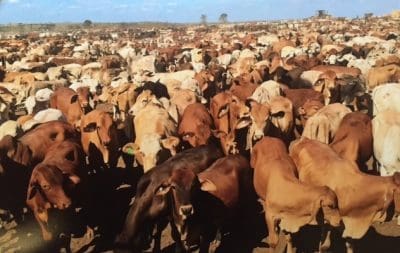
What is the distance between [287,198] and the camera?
7.41m

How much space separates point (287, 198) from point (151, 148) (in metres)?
3.32

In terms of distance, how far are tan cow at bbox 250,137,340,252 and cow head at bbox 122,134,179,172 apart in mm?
1975

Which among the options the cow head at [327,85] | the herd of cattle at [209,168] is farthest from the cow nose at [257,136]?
the cow head at [327,85]

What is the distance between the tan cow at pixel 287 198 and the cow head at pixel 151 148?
1975mm

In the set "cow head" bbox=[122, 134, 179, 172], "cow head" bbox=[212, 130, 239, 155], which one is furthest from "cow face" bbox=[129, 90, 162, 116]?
"cow head" bbox=[122, 134, 179, 172]

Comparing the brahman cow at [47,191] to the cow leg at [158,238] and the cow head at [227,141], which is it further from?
the cow head at [227,141]

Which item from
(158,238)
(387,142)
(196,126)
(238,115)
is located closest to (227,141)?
(196,126)

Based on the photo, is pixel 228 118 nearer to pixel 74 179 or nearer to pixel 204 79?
pixel 74 179

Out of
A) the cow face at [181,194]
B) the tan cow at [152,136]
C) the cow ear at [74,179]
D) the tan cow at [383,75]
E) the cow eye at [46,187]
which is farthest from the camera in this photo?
the tan cow at [383,75]

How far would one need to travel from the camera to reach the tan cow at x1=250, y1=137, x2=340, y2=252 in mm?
7039

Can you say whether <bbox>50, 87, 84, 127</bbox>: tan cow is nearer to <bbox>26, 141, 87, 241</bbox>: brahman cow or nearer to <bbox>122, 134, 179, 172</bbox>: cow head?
<bbox>122, 134, 179, 172</bbox>: cow head

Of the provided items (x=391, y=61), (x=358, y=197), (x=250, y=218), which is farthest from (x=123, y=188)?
(x=391, y=61)

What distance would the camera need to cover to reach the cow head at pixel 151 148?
9.65 m

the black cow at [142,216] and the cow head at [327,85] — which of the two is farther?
the cow head at [327,85]
